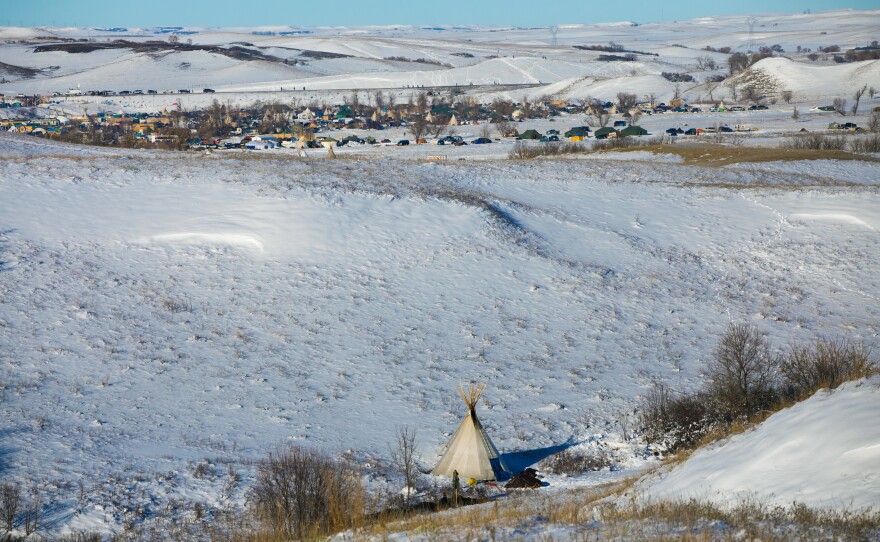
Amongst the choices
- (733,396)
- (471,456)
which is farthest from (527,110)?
(471,456)

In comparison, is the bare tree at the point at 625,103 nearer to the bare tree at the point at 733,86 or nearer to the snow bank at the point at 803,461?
the bare tree at the point at 733,86

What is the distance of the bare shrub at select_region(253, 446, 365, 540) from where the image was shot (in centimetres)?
1042

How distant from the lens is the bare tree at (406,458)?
1298 centimetres

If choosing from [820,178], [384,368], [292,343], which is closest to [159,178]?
[292,343]

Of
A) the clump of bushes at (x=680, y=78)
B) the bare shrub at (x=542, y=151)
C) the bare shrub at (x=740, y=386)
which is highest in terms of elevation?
the clump of bushes at (x=680, y=78)

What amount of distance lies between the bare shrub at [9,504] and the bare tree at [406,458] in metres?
5.44

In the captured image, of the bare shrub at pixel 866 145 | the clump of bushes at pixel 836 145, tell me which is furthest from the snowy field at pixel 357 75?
the clump of bushes at pixel 836 145

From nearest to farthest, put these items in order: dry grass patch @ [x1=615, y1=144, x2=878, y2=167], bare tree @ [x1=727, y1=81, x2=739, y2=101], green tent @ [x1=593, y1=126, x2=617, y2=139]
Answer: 1. dry grass patch @ [x1=615, y1=144, x2=878, y2=167]
2. green tent @ [x1=593, y1=126, x2=617, y2=139]
3. bare tree @ [x1=727, y1=81, x2=739, y2=101]

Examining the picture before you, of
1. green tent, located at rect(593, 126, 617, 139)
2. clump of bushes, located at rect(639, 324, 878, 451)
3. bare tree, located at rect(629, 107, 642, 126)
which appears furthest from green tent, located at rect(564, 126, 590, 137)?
clump of bushes, located at rect(639, 324, 878, 451)

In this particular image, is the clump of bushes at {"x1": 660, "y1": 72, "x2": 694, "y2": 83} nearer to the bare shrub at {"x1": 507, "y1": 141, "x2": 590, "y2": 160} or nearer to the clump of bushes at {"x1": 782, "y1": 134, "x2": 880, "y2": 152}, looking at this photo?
the clump of bushes at {"x1": 782, "y1": 134, "x2": 880, "y2": 152}

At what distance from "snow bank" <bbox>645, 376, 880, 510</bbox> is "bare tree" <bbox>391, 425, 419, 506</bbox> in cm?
384

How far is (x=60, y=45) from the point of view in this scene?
198m

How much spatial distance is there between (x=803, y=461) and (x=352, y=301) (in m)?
13.5

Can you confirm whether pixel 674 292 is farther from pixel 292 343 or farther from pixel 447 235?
pixel 292 343
